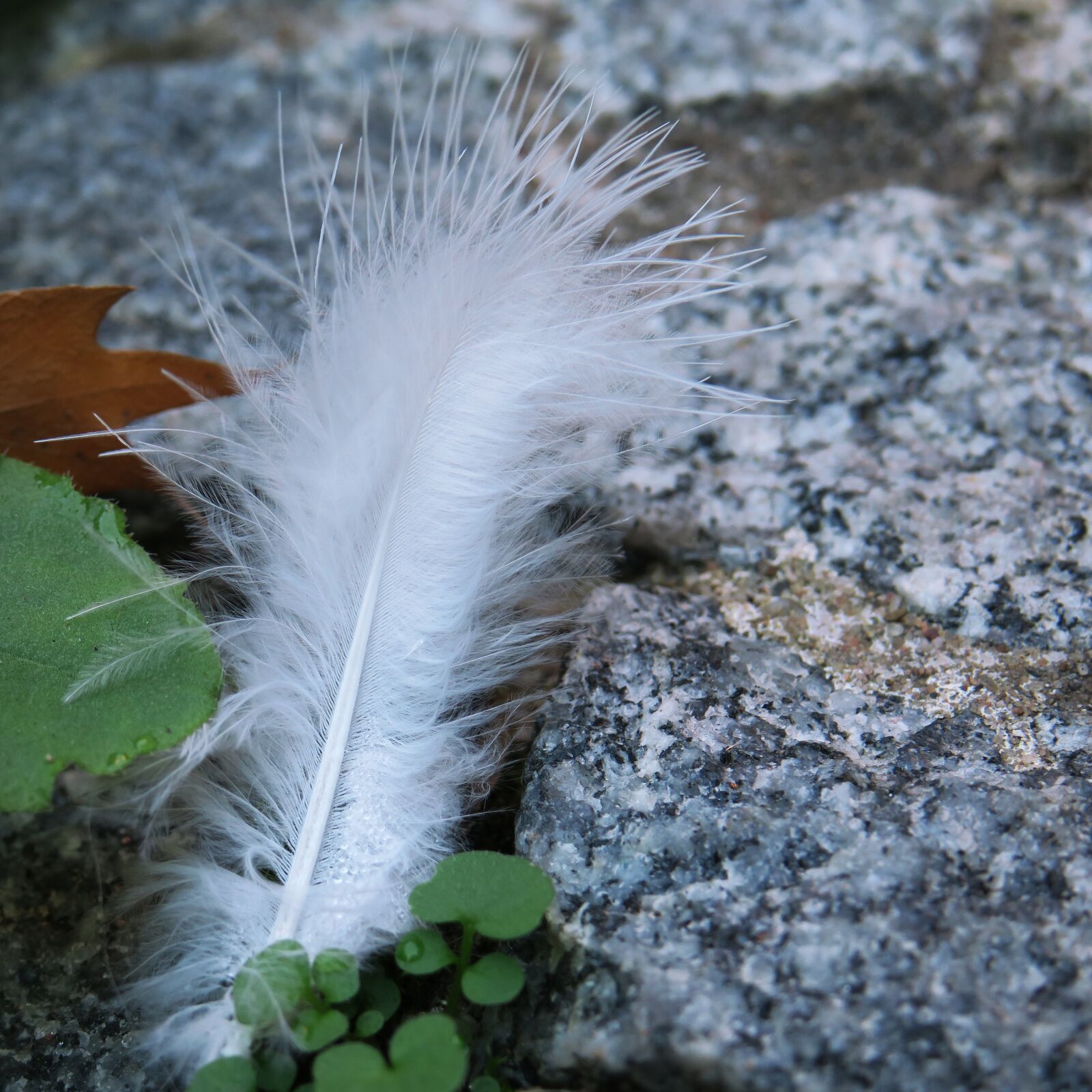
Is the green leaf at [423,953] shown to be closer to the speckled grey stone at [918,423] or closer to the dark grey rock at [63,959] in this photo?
the dark grey rock at [63,959]

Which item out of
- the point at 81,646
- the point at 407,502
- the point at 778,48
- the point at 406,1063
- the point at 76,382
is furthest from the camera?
the point at 778,48

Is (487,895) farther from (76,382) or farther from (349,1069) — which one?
(76,382)

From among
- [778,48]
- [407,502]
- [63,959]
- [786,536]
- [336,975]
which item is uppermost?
[778,48]

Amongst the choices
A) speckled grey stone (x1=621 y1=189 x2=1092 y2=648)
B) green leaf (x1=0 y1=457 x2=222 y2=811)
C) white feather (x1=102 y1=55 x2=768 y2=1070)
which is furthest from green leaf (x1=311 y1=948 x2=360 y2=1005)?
speckled grey stone (x1=621 y1=189 x2=1092 y2=648)

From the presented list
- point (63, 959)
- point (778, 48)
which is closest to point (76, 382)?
point (63, 959)

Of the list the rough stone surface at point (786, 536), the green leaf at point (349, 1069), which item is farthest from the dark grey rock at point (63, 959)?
the green leaf at point (349, 1069)

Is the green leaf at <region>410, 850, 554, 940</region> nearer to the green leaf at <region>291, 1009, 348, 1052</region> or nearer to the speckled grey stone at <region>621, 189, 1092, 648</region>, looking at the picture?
the green leaf at <region>291, 1009, 348, 1052</region>

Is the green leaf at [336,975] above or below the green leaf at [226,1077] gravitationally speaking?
above
